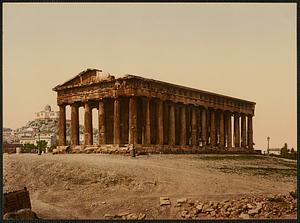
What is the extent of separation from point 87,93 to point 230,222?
1432cm

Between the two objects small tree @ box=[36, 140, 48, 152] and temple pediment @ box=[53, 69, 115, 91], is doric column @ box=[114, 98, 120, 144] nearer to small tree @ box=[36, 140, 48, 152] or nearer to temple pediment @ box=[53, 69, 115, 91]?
temple pediment @ box=[53, 69, 115, 91]

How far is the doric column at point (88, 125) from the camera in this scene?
25875 millimetres

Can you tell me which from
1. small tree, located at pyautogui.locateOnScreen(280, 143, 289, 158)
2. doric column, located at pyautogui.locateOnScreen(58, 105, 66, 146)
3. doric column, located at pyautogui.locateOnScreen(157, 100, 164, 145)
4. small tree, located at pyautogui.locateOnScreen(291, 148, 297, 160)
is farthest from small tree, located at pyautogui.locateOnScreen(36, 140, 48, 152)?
small tree, located at pyautogui.locateOnScreen(291, 148, 297, 160)

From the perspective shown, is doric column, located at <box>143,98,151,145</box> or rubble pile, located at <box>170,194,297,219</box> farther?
doric column, located at <box>143,98,151,145</box>

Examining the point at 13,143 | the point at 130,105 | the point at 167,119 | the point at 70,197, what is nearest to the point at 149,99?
the point at 130,105

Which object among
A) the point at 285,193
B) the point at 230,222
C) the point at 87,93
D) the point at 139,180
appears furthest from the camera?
the point at 87,93

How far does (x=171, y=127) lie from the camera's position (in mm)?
26578

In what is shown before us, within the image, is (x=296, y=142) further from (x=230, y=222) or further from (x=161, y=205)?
(x=161, y=205)

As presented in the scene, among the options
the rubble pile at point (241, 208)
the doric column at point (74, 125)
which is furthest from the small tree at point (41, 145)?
Result: the rubble pile at point (241, 208)

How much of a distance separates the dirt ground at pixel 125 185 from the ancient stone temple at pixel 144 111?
22.2 ft

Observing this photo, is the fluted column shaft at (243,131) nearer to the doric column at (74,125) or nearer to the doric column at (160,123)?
the doric column at (160,123)

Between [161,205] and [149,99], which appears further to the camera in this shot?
[149,99]

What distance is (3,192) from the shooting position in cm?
1341

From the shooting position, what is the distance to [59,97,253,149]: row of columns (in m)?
24.4
